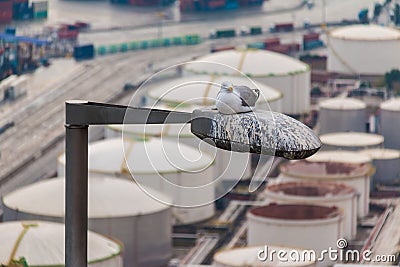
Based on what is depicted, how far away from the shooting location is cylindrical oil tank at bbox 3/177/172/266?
40.7m

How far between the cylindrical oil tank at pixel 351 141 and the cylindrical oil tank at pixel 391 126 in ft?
2.69

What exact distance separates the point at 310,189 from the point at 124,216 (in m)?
7.03

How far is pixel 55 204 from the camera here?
1625 inches

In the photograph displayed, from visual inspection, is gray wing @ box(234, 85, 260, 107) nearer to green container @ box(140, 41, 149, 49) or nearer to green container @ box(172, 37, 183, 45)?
green container @ box(140, 41, 149, 49)

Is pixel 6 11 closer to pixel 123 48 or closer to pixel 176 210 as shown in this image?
pixel 123 48

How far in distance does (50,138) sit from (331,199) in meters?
16.2

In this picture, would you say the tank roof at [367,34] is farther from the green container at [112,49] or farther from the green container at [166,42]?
the green container at [112,49]

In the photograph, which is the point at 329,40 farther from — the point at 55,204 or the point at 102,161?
the point at 55,204

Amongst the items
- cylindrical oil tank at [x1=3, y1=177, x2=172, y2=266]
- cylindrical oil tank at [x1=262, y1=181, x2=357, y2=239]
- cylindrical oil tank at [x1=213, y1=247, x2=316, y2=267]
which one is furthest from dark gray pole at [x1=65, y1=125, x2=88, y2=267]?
cylindrical oil tank at [x1=262, y1=181, x2=357, y2=239]

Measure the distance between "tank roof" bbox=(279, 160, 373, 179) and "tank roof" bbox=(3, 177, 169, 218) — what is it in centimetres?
715

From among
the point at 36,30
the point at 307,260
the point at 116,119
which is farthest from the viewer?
the point at 36,30

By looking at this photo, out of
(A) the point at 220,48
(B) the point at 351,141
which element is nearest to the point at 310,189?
(B) the point at 351,141

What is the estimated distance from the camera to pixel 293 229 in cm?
4009

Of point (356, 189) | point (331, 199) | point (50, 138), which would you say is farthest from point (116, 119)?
point (50, 138)
